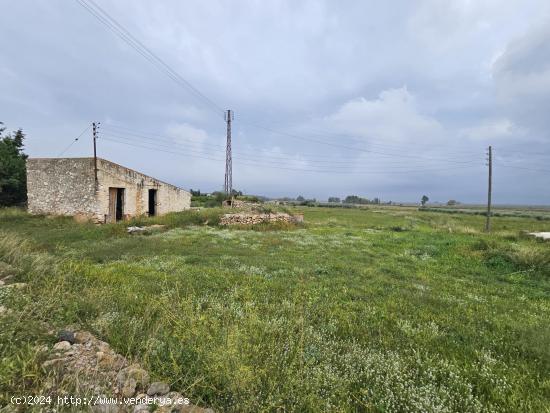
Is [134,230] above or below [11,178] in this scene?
below

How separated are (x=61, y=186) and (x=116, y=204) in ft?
13.0

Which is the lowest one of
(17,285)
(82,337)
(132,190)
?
(82,337)

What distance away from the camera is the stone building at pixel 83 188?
20312 mm

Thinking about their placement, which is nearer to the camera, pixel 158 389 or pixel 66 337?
pixel 158 389

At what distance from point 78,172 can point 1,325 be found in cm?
2112

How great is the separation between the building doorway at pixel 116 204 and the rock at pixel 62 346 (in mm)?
20556

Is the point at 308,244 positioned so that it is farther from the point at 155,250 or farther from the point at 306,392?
the point at 306,392

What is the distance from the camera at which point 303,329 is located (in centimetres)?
438

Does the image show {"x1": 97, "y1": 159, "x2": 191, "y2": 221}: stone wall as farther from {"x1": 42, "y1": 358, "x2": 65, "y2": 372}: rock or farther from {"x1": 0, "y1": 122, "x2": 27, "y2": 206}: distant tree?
{"x1": 42, "y1": 358, "x2": 65, "y2": 372}: rock

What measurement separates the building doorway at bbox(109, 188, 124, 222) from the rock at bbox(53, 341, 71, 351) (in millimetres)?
20556

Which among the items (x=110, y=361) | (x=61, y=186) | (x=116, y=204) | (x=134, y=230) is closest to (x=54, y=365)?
(x=110, y=361)

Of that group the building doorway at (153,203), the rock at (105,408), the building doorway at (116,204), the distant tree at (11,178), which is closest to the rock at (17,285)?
the rock at (105,408)

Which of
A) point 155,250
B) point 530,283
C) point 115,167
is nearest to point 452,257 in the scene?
point 530,283

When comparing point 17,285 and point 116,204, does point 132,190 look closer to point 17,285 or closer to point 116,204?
point 116,204
